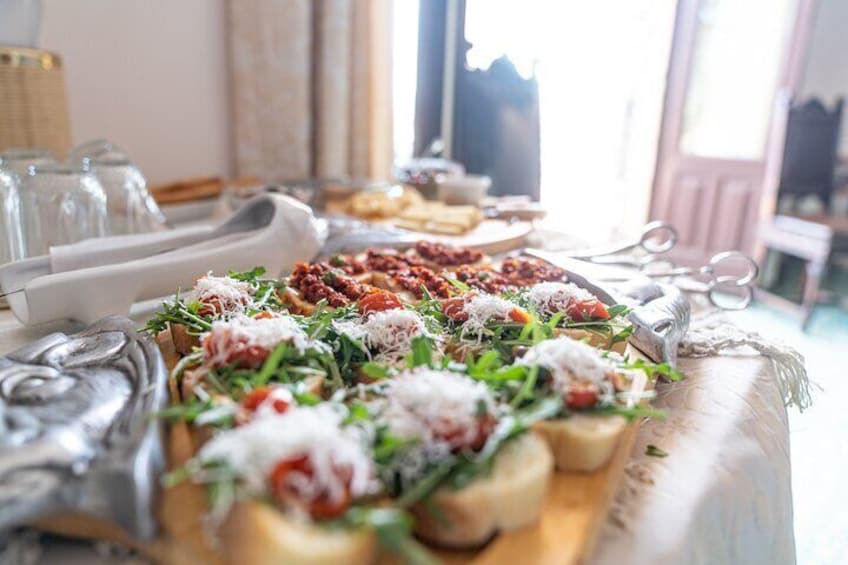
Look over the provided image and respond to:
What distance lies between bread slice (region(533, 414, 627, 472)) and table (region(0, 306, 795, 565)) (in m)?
0.06

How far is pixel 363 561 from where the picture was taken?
438mm

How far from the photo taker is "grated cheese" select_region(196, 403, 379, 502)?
0.43 m

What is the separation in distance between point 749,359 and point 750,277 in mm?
205

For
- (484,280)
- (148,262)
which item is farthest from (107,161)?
(484,280)

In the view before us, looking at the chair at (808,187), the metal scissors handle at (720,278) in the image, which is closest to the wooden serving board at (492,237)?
the metal scissors handle at (720,278)

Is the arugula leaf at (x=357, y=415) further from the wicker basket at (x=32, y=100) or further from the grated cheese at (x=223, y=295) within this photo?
the wicker basket at (x=32, y=100)

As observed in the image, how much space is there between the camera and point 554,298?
0.84 meters

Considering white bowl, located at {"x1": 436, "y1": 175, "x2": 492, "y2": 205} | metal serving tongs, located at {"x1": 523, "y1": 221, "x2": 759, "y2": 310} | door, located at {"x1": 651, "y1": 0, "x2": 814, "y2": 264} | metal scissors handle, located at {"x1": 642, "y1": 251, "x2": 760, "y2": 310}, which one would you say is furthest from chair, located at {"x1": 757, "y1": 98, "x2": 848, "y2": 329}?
metal scissors handle, located at {"x1": 642, "y1": 251, "x2": 760, "y2": 310}

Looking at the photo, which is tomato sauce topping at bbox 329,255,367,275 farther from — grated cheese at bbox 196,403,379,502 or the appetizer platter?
grated cheese at bbox 196,403,379,502

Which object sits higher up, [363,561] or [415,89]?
[415,89]

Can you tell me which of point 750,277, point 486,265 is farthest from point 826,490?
point 486,265

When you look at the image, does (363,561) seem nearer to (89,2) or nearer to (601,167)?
(89,2)

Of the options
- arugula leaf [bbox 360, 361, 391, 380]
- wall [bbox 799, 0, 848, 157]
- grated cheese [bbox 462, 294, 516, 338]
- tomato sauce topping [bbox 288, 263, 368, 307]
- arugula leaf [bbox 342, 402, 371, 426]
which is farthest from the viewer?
wall [bbox 799, 0, 848, 157]

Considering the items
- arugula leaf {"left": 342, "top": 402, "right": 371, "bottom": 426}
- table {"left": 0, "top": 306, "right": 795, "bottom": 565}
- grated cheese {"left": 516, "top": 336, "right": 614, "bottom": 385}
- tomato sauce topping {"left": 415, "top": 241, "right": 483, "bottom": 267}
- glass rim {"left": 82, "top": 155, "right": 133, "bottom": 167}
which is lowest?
table {"left": 0, "top": 306, "right": 795, "bottom": 565}
